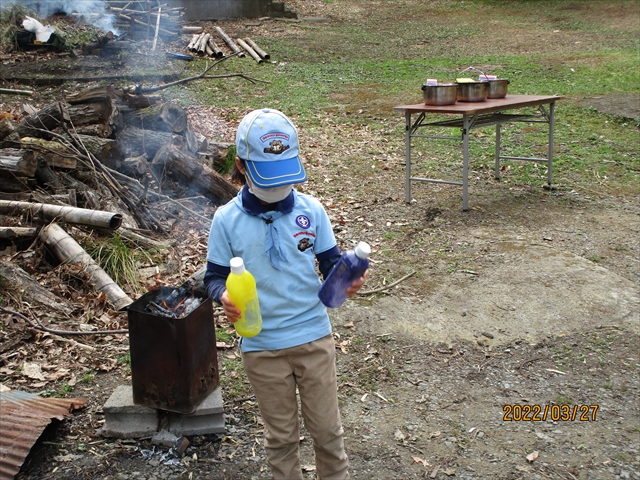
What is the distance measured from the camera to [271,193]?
259 cm

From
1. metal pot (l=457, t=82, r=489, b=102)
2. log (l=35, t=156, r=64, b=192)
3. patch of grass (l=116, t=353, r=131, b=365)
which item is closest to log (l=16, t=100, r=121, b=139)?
log (l=35, t=156, r=64, b=192)

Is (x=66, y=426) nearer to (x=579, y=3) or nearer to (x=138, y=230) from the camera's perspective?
(x=138, y=230)

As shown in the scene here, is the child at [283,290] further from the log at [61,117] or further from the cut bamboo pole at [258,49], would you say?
the cut bamboo pole at [258,49]

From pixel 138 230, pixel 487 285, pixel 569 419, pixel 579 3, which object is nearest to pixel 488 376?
pixel 569 419

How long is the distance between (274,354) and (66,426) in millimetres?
1727

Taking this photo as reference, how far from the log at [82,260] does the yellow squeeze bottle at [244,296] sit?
8.66 ft

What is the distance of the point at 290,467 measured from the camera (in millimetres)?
2766

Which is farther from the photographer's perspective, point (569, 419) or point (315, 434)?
point (569, 419)

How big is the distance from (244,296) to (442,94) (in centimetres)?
544

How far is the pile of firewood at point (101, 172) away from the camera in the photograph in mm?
5340

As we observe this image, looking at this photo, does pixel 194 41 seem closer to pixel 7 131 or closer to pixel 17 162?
pixel 7 131

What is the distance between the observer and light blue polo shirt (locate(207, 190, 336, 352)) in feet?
8.67

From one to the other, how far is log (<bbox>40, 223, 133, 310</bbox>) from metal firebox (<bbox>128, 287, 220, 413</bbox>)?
1.54m

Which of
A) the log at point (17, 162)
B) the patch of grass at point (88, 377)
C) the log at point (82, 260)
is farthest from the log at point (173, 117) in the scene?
the patch of grass at point (88, 377)
